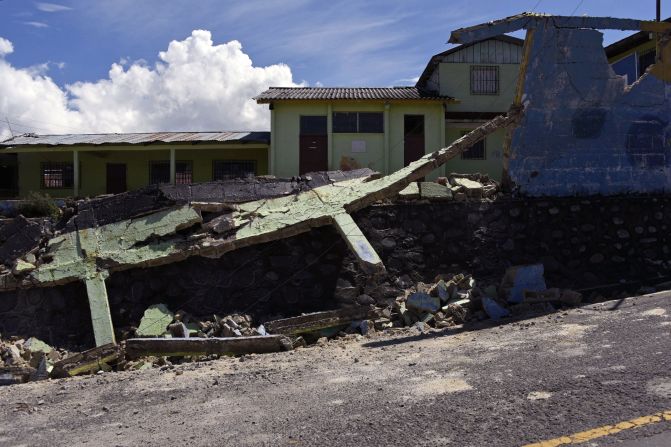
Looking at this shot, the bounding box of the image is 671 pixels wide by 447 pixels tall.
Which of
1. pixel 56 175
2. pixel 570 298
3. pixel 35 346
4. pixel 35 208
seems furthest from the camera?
pixel 56 175

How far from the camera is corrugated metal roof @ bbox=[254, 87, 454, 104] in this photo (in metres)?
19.8

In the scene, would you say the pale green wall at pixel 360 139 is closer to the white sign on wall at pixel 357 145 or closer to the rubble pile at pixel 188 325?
the white sign on wall at pixel 357 145

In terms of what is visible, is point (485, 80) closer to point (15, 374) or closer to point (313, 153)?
point (313, 153)

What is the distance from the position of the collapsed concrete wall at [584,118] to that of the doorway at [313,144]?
10.5 m

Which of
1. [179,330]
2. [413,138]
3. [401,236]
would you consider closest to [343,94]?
[413,138]

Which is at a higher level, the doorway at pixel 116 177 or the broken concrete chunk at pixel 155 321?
the doorway at pixel 116 177

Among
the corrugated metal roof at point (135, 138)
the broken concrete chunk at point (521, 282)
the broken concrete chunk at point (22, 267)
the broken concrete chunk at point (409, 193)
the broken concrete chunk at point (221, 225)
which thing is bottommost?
the broken concrete chunk at point (521, 282)

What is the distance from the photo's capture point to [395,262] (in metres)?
9.77

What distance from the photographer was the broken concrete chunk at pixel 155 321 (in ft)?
27.3

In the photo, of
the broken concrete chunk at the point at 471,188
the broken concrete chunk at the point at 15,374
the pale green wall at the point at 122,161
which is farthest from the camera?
the pale green wall at the point at 122,161

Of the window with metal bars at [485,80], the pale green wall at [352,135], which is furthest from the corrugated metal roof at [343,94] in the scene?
the window with metal bars at [485,80]

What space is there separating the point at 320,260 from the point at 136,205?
347cm

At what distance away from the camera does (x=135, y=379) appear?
6527 mm

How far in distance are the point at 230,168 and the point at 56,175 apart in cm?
723
